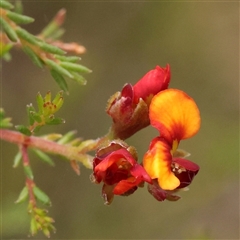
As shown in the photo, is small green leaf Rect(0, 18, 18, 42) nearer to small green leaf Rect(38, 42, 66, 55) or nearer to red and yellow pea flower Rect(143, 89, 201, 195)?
small green leaf Rect(38, 42, 66, 55)

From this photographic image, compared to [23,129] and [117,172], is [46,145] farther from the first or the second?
[117,172]

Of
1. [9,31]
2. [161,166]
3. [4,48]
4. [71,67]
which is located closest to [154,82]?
[161,166]

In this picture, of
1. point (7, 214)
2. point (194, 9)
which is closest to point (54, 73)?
point (7, 214)

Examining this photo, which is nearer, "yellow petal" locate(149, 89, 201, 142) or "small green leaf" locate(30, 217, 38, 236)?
"yellow petal" locate(149, 89, 201, 142)

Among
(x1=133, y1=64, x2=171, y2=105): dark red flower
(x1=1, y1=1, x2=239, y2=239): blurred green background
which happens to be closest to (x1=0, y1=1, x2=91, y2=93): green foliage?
(x1=133, y1=64, x2=171, y2=105): dark red flower

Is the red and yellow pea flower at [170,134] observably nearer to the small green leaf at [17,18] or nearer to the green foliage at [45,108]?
the green foliage at [45,108]

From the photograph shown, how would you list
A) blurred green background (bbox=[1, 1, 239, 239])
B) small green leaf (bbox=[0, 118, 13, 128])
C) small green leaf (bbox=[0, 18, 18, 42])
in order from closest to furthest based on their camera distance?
small green leaf (bbox=[0, 18, 18, 42]) → small green leaf (bbox=[0, 118, 13, 128]) → blurred green background (bbox=[1, 1, 239, 239])

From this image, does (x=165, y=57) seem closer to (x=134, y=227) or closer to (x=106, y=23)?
(x=106, y=23)

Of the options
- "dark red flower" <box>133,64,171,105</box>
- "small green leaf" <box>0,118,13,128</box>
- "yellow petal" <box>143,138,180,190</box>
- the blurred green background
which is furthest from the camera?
the blurred green background
